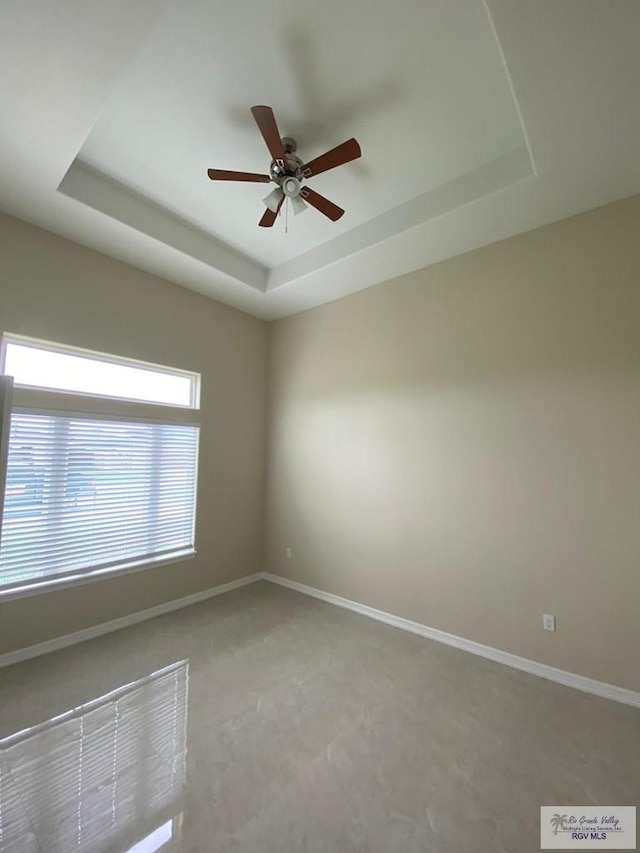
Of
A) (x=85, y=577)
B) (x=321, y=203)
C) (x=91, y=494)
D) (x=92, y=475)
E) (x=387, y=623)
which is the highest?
(x=321, y=203)

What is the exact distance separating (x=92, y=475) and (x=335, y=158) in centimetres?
303

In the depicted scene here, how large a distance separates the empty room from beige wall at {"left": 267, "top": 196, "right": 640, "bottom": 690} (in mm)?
23

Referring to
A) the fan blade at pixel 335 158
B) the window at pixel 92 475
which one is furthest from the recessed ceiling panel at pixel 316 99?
the window at pixel 92 475

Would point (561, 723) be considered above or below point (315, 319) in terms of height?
below

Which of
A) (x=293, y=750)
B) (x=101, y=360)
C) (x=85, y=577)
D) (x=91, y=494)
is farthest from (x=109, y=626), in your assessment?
(x=101, y=360)

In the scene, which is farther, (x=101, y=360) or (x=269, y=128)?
(x=101, y=360)

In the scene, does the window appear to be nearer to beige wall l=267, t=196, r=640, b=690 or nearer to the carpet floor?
the carpet floor

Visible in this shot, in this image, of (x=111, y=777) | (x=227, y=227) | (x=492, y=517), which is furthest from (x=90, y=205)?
(x=492, y=517)

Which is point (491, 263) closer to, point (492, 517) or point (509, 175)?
point (509, 175)

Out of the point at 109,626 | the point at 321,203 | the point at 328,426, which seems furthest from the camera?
the point at 328,426

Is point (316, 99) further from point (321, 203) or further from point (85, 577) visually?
point (85, 577)

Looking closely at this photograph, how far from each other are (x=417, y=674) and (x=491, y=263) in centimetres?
325

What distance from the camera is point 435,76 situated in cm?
193

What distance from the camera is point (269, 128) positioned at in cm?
190
